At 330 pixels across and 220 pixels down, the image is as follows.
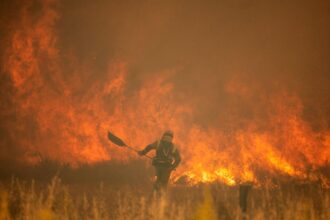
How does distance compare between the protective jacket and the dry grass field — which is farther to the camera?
the protective jacket

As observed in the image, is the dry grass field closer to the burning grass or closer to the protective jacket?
the burning grass

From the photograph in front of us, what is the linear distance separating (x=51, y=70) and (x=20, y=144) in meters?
4.40

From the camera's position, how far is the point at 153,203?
693 centimetres

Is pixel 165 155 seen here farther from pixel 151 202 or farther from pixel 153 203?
pixel 153 203

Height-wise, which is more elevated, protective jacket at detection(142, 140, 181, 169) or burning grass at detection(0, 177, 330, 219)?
protective jacket at detection(142, 140, 181, 169)

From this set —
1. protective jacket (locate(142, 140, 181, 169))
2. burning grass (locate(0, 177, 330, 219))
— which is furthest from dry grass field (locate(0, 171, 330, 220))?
protective jacket (locate(142, 140, 181, 169))

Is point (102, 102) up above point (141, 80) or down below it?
below

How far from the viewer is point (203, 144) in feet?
62.4

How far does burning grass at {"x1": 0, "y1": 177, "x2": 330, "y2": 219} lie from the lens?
7156 millimetres

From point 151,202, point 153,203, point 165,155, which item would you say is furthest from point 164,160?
point 153,203

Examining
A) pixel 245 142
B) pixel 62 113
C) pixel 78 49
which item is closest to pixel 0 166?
pixel 62 113

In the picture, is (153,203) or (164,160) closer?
(153,203)

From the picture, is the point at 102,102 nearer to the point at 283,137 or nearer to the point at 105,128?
the point at 105,128

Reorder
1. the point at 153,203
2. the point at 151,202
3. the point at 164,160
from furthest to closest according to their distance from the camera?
the point at 164,160
the point at 151,202
the point at 153,203
